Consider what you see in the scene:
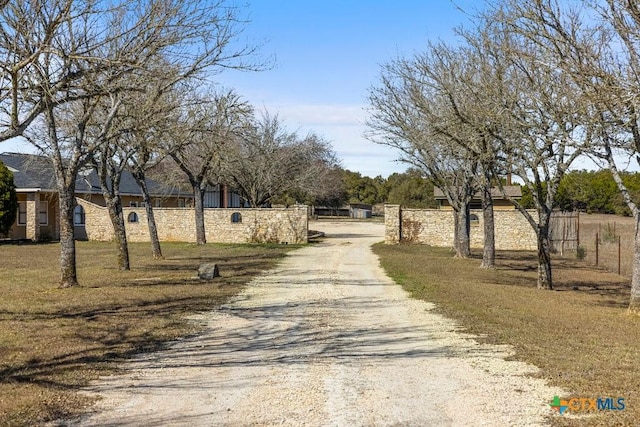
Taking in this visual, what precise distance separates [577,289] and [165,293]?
11528mm

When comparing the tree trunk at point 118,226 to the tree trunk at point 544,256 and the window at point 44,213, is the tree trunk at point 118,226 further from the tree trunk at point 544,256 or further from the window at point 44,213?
the window at point 44,213

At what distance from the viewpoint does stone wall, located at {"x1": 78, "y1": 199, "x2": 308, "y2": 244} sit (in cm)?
3522

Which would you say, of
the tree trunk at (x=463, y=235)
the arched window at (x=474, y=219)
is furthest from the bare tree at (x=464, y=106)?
the arched window at (x=474, y=219)

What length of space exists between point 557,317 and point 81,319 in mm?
8168

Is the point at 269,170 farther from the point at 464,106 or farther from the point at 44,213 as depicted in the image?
the point at 464,106

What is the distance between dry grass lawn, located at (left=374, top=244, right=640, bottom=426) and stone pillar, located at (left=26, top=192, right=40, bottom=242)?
21.1 metres

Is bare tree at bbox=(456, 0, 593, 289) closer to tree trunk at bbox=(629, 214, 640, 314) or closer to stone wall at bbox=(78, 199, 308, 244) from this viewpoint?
tree trunk at bbox=(629, 214, 640, 314)

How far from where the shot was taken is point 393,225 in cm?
3547

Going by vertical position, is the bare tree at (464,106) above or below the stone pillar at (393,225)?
above

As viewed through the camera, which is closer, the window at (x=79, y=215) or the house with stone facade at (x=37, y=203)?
the house with stone facade at (x=37, y=203)

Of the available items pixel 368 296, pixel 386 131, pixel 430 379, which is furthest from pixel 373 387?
pixel 386 131

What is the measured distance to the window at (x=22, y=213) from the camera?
121ft

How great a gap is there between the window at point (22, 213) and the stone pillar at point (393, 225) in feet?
65.7

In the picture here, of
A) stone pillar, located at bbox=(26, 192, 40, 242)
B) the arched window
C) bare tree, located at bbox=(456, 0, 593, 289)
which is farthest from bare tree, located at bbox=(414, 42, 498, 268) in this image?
stone pillar, located at bbox=(26, 192, 40, 242)
